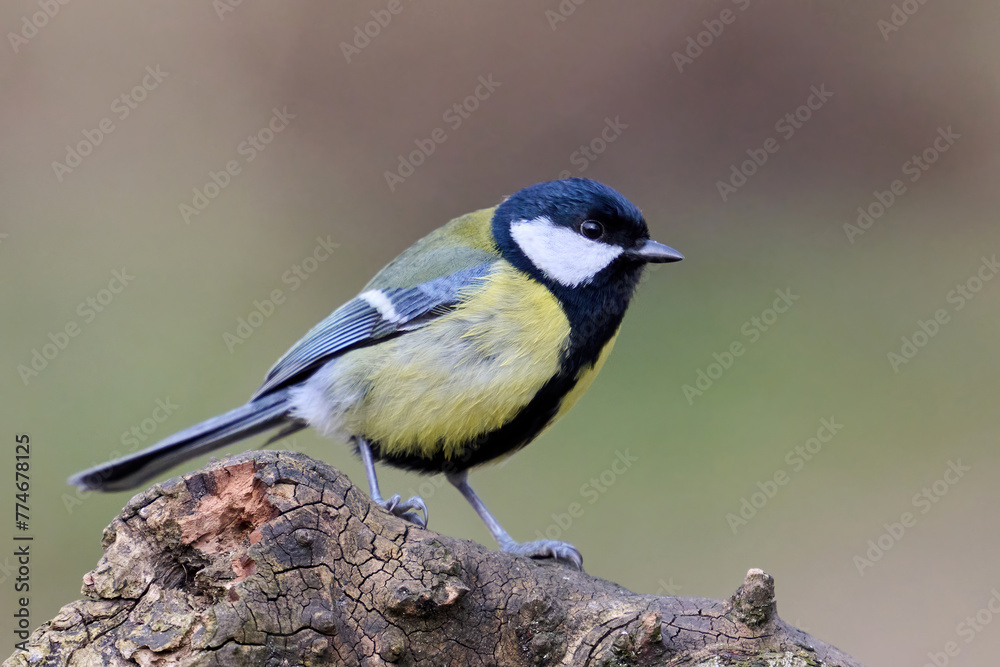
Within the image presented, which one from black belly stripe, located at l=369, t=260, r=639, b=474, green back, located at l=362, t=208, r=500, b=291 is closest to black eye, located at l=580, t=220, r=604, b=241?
black belly stripe, located at l=369, t=260, r=639, b=474

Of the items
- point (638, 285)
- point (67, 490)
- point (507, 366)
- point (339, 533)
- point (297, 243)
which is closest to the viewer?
point (339, 533)

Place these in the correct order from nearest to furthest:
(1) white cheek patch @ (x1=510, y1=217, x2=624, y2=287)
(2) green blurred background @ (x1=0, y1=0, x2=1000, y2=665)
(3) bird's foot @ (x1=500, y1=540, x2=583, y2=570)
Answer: (3) bird's foot @ (x1=500, y1=540, x2=583, y2=570) < (1) white cheek patch @ (x1=510, y1=217, x2=624, y2=287) < (2) green blurred background @ (x1=0, y1=0, x2=1000, y2=665)

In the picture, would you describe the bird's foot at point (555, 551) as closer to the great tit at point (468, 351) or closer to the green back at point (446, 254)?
the great tit at point (468, 351)

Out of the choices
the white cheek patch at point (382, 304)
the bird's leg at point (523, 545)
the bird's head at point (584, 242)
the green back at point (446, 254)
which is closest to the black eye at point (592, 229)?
the bird's head at point (584, 242)

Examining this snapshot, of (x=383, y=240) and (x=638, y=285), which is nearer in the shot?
(x=638, y=285)

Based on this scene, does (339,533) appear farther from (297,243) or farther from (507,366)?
(297,243)

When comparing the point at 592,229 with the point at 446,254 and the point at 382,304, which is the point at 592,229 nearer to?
the point at 446,254

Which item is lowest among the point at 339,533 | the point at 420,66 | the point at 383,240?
the point at 339,533

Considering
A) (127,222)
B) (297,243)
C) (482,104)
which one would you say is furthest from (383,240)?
(127,222)

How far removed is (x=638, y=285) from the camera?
2455 mm

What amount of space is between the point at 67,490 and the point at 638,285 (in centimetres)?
291

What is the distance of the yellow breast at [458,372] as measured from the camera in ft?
7.07

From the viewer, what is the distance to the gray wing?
7.59 feet

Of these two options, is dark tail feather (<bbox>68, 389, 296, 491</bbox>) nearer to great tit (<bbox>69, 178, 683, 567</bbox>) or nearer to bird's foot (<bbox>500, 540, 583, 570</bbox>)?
great tit (<bbox>69, 178, 683, 567</bbox>)
